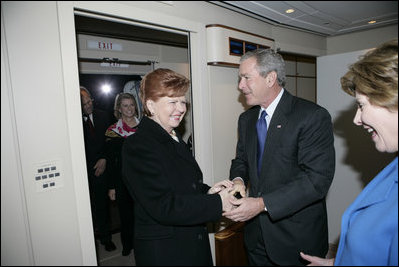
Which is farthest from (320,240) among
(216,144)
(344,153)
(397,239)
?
(344,153)

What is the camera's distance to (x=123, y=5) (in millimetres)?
1270

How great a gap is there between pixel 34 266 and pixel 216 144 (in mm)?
1465

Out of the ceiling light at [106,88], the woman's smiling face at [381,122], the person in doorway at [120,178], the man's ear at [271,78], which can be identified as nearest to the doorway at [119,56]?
the ceiling light at [106,88]

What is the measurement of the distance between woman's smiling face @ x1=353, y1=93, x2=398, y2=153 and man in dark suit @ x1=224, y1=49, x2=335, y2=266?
1.63 ft

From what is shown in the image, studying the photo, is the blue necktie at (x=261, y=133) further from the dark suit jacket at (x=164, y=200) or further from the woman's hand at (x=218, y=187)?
the dark suit jacket at (x=164, y=200)

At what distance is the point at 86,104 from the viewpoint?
2.97m

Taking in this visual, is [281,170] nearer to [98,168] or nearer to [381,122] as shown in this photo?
[381,122]

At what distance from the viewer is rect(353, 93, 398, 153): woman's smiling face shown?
88 cm

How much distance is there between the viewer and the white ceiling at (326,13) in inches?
55.0

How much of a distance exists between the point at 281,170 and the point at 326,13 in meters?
1.10

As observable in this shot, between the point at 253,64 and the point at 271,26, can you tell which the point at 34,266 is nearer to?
the point at 253,64

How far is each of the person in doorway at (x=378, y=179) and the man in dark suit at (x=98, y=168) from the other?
2625mm

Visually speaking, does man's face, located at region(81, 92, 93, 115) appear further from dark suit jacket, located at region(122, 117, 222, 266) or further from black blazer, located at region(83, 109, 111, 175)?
dark suit jacket, located at region(122, 117, 222, 266)

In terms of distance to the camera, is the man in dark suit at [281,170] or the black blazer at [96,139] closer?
the man in dark suit at [281,170]
